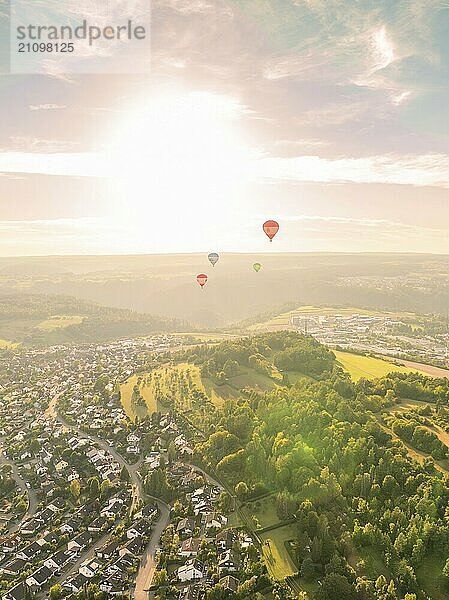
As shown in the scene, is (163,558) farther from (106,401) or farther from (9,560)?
(106,401)

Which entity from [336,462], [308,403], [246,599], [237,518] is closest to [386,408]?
[308,403]

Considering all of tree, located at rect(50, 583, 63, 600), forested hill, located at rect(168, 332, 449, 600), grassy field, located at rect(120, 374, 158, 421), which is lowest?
tree, located at rect(50, 583, 63, 600)

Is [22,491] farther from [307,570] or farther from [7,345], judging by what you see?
[7,345]

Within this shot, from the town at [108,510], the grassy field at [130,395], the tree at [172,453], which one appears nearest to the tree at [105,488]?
the town at [108,510]

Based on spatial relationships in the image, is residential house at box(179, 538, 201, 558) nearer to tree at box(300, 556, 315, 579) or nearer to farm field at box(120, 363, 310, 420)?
tree at box(300, 556, 315, 579)

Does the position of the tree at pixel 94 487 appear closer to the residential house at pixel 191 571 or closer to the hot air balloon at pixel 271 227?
the residential house at pixel 191 571

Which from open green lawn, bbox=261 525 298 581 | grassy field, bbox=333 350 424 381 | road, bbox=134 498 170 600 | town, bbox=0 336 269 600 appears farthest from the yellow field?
open green lawn, bbox=261 525 298 581
